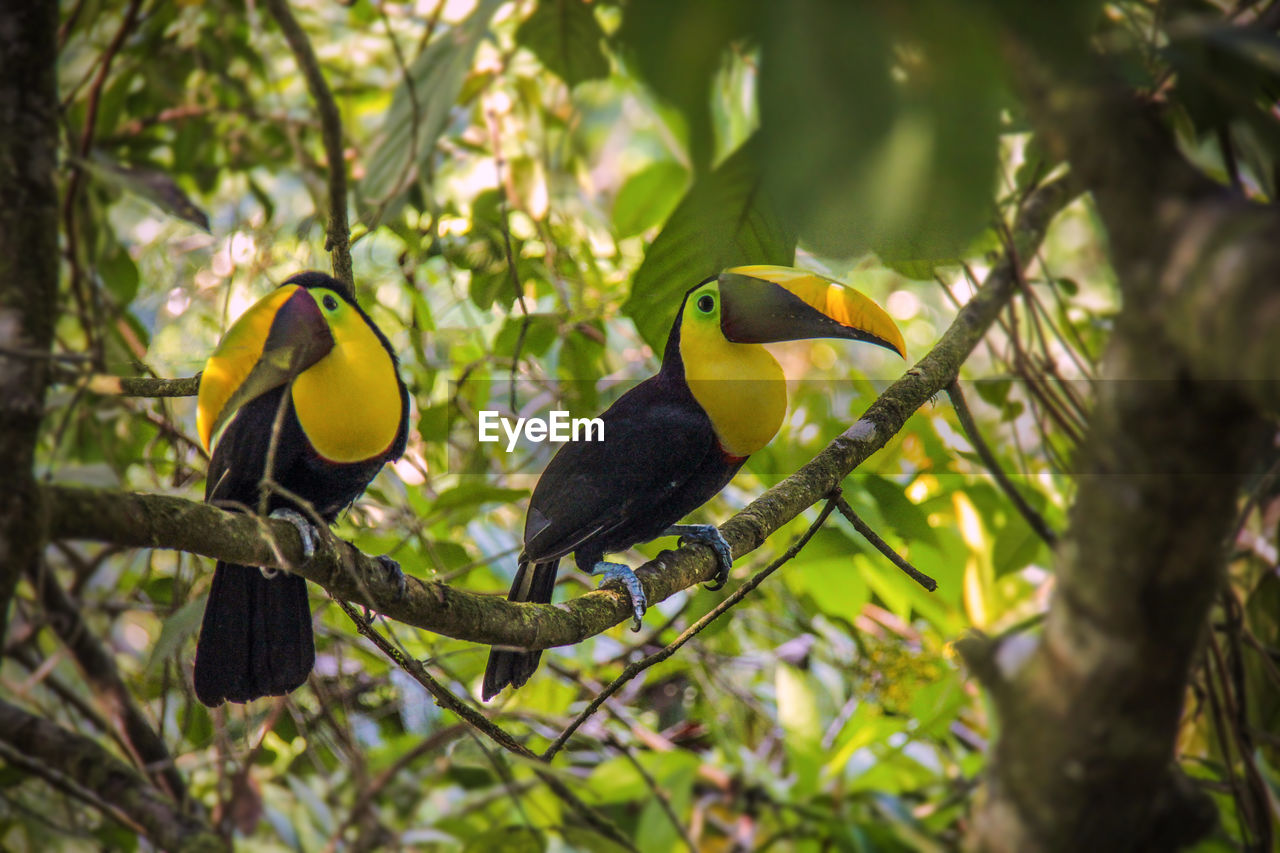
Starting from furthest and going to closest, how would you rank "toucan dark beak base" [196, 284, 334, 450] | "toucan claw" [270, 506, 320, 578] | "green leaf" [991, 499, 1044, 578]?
"green leaf" [991, 499, 1044, 578]
"toucan dark beak base" [196, 284, 334, 450]
"toucan claw" [270, 506, 320, 578]

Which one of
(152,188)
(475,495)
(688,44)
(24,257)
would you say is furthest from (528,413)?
(688,44)

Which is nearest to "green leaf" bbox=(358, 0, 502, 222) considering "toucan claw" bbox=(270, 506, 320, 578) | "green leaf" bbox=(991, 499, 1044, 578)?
"toucan claw" bbox=(270, 506, 320, 578)

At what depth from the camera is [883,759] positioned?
5.77 ft

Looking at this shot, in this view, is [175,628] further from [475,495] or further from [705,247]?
[705,247]

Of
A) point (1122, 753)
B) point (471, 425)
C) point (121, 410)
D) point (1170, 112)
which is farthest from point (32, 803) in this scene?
point (1170, 112)

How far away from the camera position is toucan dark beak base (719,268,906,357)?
1.21 metres

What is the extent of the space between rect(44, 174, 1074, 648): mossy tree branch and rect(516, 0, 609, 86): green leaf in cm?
67

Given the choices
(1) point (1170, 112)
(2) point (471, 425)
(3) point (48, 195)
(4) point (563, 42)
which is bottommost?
(3) point (48, 195)

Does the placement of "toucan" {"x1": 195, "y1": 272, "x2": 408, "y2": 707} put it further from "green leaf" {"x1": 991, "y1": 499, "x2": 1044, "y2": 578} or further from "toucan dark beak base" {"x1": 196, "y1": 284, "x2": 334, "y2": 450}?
"green leaf" {"x1": 991, "y1": 499, "x2": 1044, "y2": 578}

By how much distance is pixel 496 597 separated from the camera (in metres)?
1.01

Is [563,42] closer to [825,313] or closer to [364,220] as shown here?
[364,220]

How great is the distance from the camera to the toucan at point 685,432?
123 cm

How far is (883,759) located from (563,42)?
4.45 feet

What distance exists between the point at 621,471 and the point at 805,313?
34 cm
